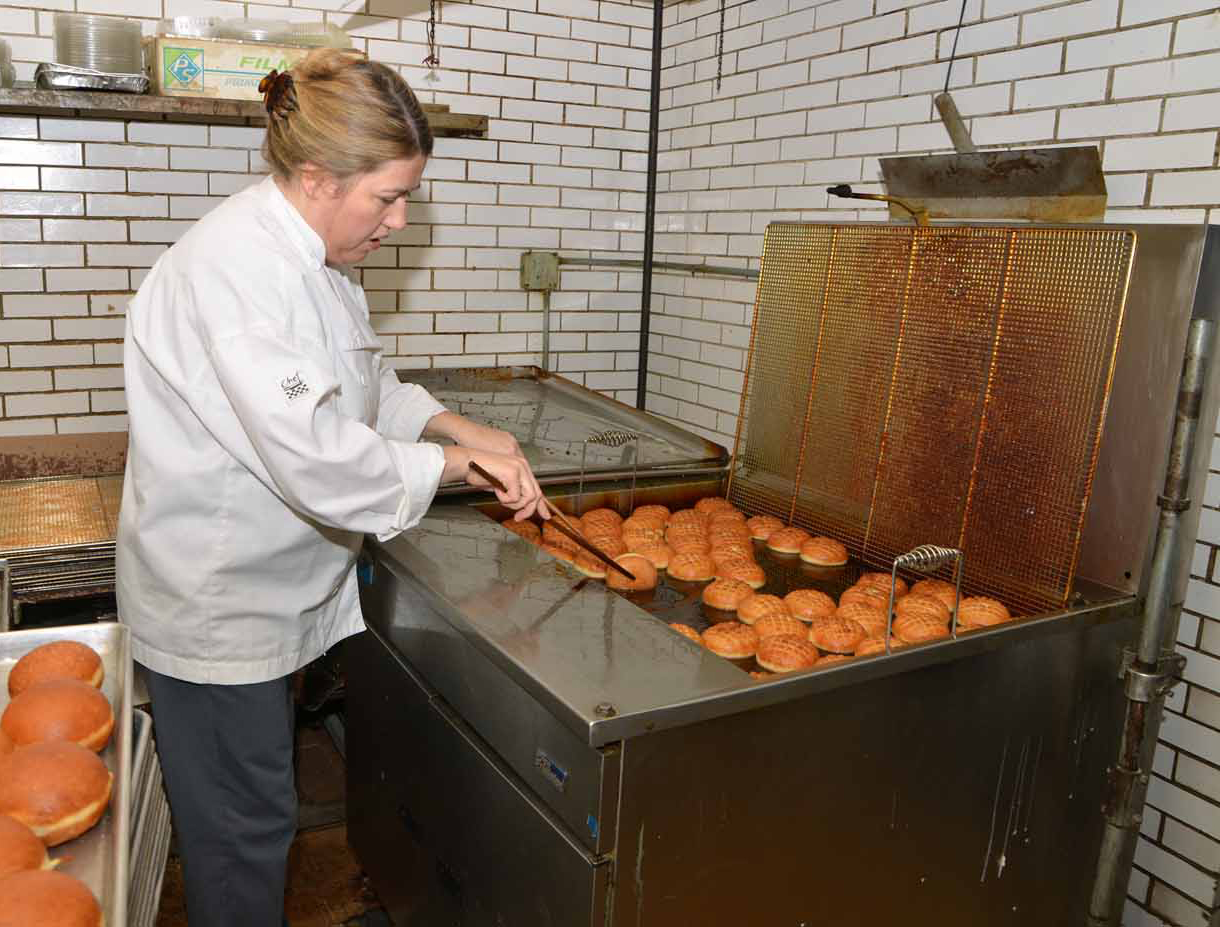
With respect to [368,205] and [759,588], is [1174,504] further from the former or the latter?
[368,205]

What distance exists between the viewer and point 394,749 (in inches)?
95.3

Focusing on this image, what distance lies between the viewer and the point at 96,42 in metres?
2.89

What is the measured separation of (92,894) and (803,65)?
9.98ft

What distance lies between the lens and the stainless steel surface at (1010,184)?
2.32 m

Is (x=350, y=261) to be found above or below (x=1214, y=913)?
above

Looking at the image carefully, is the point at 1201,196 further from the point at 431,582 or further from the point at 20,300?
the point at 20,300

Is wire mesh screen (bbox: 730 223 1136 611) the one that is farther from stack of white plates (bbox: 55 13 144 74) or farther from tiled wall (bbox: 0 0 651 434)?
stack of white plates (bbox: 55 13 144 74)

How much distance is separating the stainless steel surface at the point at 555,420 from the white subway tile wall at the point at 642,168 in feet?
0.56

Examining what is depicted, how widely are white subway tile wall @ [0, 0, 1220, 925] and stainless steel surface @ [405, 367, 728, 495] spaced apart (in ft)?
0.56

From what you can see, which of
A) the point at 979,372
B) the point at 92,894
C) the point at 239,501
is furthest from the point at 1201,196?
the point at 92,894

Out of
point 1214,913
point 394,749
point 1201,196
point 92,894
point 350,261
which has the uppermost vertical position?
point 1201,196

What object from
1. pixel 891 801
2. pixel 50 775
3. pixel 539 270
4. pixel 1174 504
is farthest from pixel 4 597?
pixel 539 270

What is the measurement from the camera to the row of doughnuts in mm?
991

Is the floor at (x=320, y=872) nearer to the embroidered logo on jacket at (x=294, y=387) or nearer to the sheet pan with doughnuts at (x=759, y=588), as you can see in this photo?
the sheet pan with doughnuts at (x=759, y=588)
